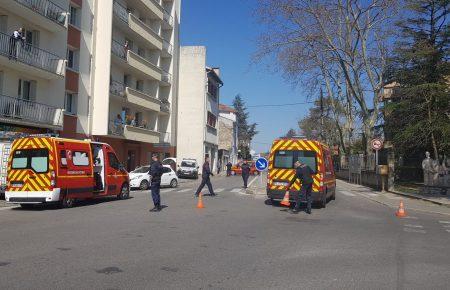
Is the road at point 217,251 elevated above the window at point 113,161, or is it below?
below

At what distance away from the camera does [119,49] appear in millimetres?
36469

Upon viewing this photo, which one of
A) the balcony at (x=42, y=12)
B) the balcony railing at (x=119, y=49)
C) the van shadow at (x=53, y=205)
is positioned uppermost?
the balcony railing at (x=119, y=49)

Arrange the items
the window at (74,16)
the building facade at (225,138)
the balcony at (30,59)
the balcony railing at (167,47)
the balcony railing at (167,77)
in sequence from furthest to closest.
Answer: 1. the building facade at (225,138)
2. the balcony railing at (167,47)
3. the balcony railing at (167,77)
4. the window at (74,16)
5. the balcony at (30,59)

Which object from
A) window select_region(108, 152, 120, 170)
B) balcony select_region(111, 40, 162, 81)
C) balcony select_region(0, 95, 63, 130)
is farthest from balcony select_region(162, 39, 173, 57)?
window select_region(108, 152, 120, 170)

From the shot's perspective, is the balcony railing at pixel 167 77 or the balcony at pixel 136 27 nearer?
the balcony at pixel 136 27

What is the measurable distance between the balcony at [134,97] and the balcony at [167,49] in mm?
6164

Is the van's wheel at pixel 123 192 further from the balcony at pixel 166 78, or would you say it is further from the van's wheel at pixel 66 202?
the balcony at pixel 166 78

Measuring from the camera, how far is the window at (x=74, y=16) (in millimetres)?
30731

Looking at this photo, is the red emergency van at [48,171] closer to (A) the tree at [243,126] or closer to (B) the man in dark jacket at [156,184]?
(B) the man in dark jacket at [156,184]

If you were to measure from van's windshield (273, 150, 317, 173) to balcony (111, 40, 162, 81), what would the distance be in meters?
20.3

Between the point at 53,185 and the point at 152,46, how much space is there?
2942cm

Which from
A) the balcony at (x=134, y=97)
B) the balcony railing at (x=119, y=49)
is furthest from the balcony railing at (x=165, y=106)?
the balcony railing at (x=119, y=49)

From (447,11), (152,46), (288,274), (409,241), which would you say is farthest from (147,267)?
(152,46)

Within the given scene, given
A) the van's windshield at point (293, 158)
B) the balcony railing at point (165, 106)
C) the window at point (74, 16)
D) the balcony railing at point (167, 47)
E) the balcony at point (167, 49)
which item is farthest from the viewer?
the balcony at point (167, 49)
